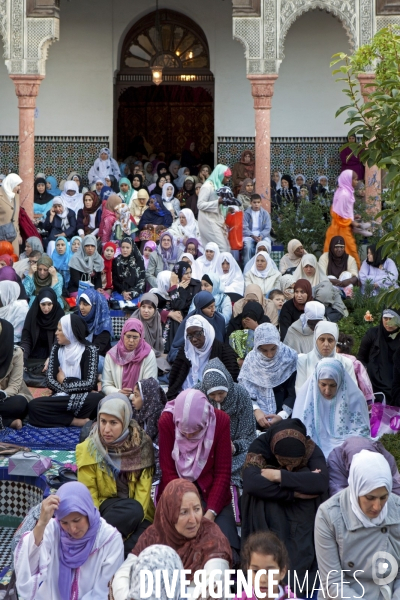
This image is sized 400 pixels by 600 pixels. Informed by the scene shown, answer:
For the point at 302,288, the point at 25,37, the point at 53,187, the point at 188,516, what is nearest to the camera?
the point at 188,516

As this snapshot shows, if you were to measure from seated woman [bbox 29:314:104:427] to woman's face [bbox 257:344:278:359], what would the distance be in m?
1.39

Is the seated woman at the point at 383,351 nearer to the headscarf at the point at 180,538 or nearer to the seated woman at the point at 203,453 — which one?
the seated woman at the point at 203,453

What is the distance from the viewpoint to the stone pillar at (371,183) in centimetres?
1172

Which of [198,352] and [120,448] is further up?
[198,352]

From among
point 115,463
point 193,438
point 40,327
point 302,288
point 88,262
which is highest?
point 88,262

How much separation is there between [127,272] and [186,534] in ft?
20.4

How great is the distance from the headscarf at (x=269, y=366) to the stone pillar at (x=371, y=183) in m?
5.40

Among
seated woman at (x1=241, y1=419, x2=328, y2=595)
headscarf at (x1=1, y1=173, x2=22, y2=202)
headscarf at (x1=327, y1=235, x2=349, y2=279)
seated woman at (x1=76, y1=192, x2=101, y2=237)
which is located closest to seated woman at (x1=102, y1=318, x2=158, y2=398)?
seated woman at (x1=241, y1=419, x2=328, y2=595)

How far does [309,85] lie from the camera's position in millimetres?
13906

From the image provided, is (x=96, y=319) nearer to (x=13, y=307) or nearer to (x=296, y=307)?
(x=13, y=307)

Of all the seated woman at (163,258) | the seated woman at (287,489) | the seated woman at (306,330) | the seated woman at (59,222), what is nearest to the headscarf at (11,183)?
the seated woman at (59,222)

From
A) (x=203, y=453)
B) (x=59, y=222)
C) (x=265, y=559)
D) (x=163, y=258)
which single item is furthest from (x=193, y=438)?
(x=59, y=222)

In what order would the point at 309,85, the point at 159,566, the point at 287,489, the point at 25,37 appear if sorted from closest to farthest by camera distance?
the point at 159,566
the point at 287,489
the point at 25,37
the point at 309,85

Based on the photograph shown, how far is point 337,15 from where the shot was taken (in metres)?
11.9
